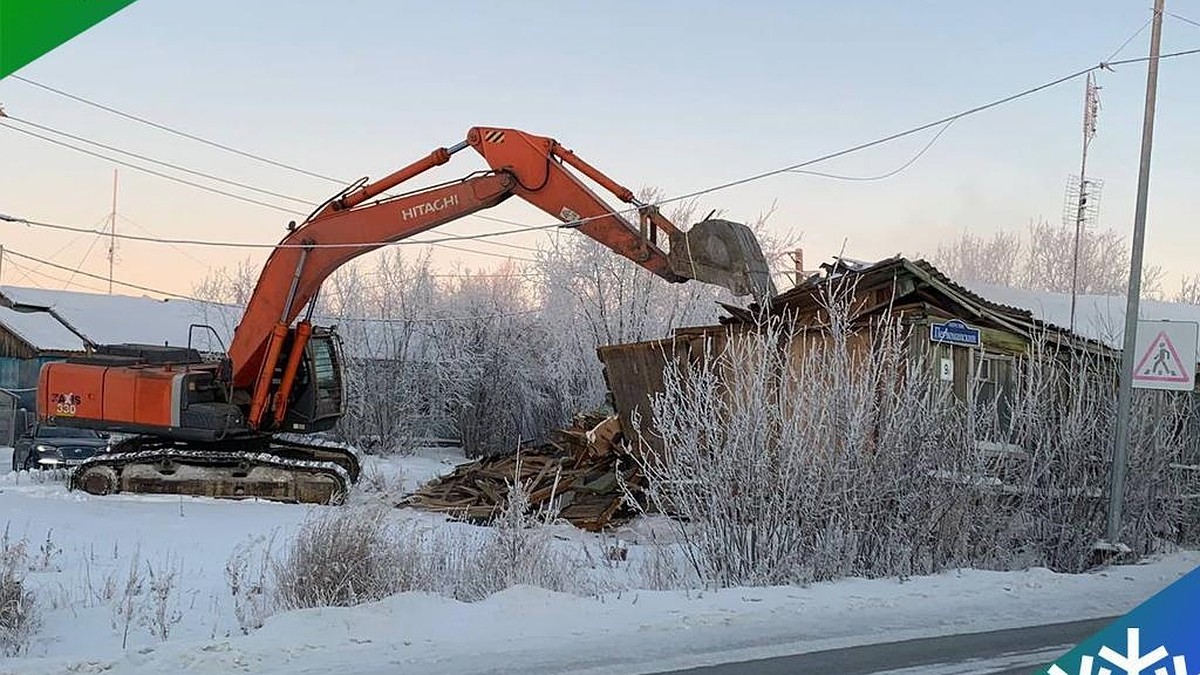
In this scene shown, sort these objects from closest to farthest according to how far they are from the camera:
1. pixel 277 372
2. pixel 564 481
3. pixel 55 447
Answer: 1. pixel 564 481
2. pixel 277 372
3. pixel 55 447

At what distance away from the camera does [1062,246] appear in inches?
2248

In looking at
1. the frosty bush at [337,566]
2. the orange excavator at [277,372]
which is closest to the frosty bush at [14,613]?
the frosty bush at [337,566]

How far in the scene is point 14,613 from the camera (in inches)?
299

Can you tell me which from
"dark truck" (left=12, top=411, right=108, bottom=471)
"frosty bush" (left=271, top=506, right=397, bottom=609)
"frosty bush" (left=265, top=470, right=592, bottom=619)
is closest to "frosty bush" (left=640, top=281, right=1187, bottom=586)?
"frosty bush" (left=265, top=470, right=592, bottom=619)

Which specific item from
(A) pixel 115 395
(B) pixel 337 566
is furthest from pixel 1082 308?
(B) pixel 337 566

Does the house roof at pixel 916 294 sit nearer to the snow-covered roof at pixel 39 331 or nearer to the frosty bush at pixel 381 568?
the frosty bush at pixel 381 568

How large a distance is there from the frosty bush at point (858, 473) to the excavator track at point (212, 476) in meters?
6.72

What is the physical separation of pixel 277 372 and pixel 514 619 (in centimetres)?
1066

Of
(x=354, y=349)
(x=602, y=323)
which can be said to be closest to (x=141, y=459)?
(x=602, y=323)

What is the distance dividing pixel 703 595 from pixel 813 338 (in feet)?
19.8

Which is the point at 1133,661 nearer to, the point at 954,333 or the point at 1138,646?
the point at 1138,646

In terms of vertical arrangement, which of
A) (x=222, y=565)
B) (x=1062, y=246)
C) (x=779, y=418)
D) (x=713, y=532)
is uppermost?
(x=1062, y=246)

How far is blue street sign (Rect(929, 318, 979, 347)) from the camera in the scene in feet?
45.8

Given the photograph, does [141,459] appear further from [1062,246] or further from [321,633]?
[1062,246]
